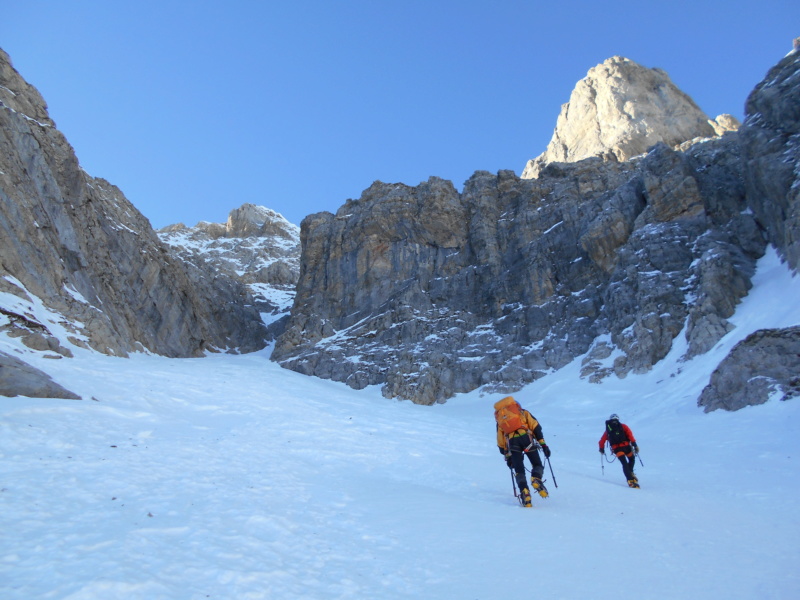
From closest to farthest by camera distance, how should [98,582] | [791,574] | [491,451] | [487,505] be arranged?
[98,582] < [791,574] < [487,505] < [491,451]

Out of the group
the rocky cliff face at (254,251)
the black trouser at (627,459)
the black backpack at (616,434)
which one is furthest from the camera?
the rocky cliff face at (254,251)

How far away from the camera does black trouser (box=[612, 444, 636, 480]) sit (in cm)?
1108

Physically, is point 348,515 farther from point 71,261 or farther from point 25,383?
point 71,261

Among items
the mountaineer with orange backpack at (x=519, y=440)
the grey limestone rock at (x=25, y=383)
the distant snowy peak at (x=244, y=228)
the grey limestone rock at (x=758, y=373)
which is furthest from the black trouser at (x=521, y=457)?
the distant snowy peak at (x=244, y=228)

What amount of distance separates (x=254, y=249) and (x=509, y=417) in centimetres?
10299

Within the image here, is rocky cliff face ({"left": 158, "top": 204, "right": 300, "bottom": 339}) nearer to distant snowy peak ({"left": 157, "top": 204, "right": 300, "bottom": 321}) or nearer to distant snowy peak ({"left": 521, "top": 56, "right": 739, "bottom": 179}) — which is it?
distant snowy peak ({"left": 157, "top": 204, "right": 300, "bottom": 321})

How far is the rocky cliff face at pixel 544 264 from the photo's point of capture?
1326 inches

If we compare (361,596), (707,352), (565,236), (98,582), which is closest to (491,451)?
(361,596)

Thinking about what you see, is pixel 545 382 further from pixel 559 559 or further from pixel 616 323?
pixel 559 559

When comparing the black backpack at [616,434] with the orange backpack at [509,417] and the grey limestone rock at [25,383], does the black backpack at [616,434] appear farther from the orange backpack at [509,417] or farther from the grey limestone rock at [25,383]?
the grey limestone rock at [25,383]

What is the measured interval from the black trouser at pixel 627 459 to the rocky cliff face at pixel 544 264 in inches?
848

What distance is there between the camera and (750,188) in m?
36.1

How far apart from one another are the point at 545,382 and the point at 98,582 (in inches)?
1574

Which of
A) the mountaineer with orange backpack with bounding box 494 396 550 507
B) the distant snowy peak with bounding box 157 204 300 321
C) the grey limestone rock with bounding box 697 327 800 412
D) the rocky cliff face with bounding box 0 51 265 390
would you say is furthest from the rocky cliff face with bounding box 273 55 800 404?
the mountaineer with orange backpack with bounding box 494 396 550 507
